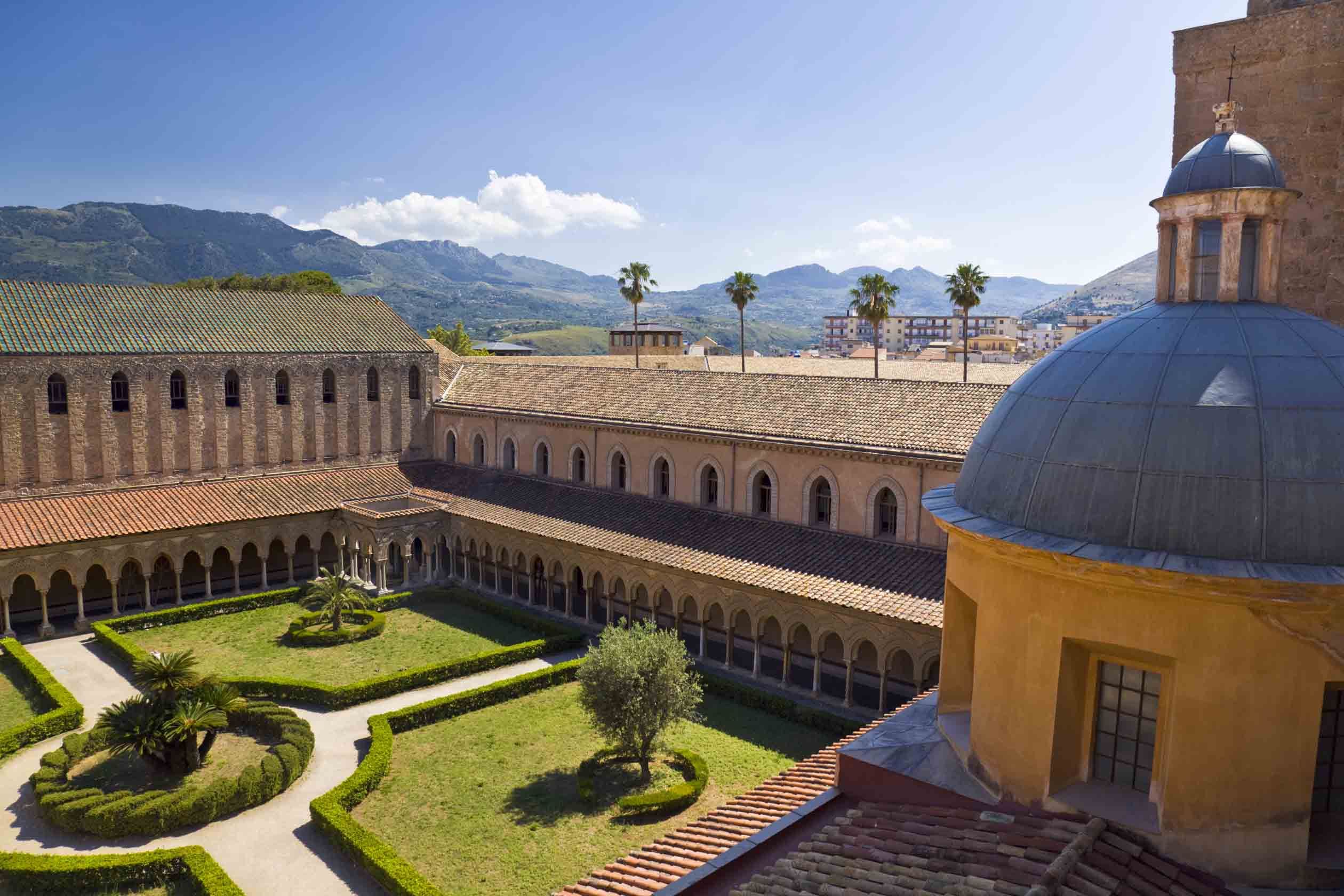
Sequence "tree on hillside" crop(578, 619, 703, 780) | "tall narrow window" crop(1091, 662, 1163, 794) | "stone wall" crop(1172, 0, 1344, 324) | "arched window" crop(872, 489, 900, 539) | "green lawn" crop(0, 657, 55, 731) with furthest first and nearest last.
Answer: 1. "arched window" crop(872, 489, 900, 539)
2. "green lawn" crop(0, 657, 55, 731)
3. "tree on hillside" crop(578, 619, 703, 780)
4. "stone wall" crop(1172, 0, 1344, 324)
5. "tall narrow window" crop(1091, 662, 1163, 794)

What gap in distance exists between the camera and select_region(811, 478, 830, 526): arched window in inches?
1193

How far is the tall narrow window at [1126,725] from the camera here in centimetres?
957

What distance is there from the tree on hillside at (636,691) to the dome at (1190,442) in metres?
13.0

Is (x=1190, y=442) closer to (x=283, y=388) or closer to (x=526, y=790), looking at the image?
(x=526, y=790)

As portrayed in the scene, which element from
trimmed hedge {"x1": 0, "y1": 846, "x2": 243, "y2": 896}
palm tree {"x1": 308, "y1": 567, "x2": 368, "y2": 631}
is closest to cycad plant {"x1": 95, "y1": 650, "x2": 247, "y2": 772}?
trimmed hedge {"x1": 0, "y1": 846, "x2": 243, "y2": 896}

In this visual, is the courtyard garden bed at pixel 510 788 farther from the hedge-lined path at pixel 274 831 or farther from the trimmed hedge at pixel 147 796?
the trimmed hedge at pixel 147 796

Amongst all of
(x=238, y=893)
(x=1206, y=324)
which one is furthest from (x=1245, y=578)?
(x=238, y=893)

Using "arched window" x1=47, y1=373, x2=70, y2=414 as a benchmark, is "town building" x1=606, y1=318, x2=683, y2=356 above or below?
above

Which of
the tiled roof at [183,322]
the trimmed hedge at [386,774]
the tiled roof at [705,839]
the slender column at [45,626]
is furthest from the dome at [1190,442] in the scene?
the tiled roof at [183,322]

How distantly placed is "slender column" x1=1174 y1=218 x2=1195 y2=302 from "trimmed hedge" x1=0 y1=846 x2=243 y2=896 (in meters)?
19.2

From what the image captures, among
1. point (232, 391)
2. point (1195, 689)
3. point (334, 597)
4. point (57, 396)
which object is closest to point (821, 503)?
point (334, 597)

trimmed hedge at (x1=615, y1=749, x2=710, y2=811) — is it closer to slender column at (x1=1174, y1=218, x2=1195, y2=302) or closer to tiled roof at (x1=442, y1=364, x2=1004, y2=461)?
tiled roof at (x1=442, y1=364, x2=1004, y2=461)

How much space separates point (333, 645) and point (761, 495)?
16.4 m

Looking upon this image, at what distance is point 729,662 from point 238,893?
1574 centimetres
